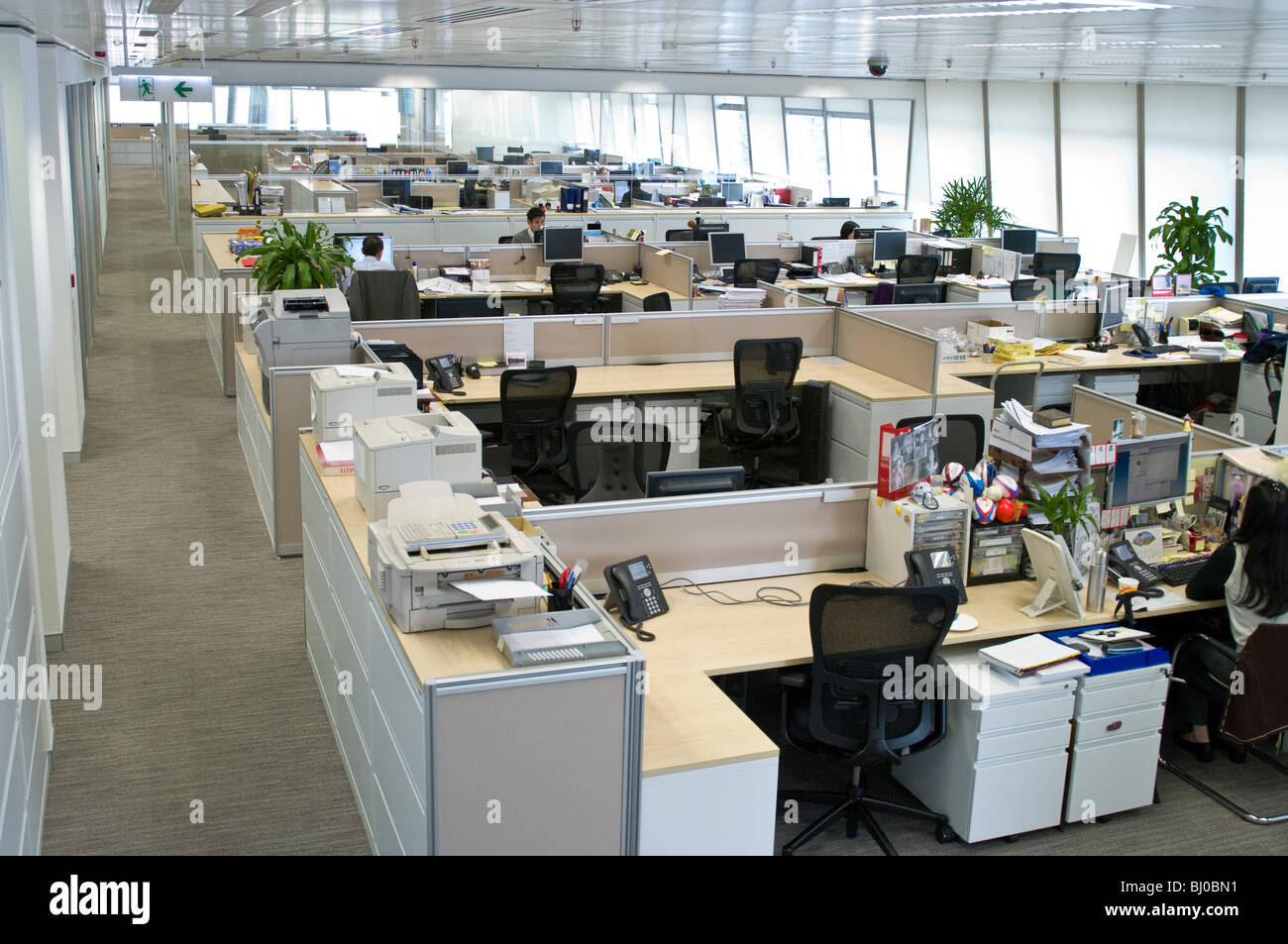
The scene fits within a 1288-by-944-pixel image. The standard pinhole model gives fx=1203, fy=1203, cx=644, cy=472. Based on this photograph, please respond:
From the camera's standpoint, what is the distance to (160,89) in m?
11.2

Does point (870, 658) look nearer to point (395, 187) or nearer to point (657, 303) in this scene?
point (657, 303)

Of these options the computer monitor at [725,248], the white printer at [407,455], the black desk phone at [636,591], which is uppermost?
the computer monitor at [725,248]

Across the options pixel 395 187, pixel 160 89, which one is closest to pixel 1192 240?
pixel 395 187

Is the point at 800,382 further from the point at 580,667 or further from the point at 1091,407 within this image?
the point at 580,667

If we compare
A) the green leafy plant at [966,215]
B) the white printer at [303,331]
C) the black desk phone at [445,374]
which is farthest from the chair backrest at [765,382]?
the green leafy plant at [966,215]

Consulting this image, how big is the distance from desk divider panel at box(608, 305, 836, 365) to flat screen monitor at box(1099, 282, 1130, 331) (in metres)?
1.96

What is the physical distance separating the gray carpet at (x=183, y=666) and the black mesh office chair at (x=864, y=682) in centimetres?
141

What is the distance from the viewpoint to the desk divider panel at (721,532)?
3.86 metres

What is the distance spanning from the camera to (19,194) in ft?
16.4

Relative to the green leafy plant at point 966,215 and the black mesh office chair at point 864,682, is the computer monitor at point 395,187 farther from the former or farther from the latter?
the black mesh office chair at point 864,682

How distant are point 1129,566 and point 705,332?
3.50 metres

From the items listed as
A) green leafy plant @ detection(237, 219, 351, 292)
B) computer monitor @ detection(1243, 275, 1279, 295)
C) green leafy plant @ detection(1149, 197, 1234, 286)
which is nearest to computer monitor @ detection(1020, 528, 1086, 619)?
green leafy plant @ detection(237, 219, 351, 292)

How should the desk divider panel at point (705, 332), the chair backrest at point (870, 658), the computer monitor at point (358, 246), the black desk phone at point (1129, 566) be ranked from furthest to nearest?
1. the computer monitor at point (358, 246)
2. the desk divider panel at point (705, 332)
3. the black desk phone at point (1129, 566)
4. the chair backrest at point (870, 658)
